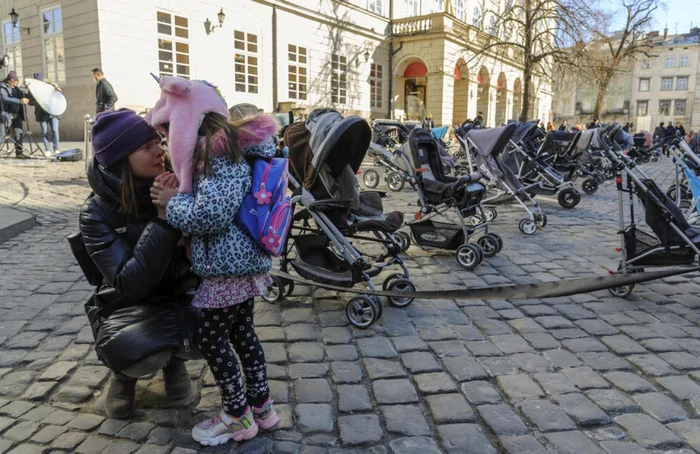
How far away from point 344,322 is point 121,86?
1572 cm

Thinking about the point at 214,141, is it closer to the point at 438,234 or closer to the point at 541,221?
the point at 438,234

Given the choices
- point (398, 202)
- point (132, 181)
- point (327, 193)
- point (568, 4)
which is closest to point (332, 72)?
point (568, 4)

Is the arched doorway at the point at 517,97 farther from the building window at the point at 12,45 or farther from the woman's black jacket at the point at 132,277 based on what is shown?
the woman's black jacket at the point at 132,277

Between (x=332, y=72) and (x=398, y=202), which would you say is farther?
(x=332, y=72)

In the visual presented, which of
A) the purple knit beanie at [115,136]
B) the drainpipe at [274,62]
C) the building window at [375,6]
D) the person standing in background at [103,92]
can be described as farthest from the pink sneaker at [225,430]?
the building window at [375,6]

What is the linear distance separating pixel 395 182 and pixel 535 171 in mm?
3200

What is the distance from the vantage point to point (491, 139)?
7.46 metres

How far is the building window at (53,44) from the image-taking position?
1783 cm

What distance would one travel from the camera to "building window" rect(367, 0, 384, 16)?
27692 mm

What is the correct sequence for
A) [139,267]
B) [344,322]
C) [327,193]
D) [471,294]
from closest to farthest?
[139,267] < [471,294] < [344,322] < [327,193]

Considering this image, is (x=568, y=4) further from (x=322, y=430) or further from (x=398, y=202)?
(x=322, y=430)

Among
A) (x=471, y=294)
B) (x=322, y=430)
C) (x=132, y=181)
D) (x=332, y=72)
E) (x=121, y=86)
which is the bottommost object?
(x=322, y=430)

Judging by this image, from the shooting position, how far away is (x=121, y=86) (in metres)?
16.6

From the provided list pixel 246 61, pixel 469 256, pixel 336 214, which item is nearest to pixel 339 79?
pixel 246 61
